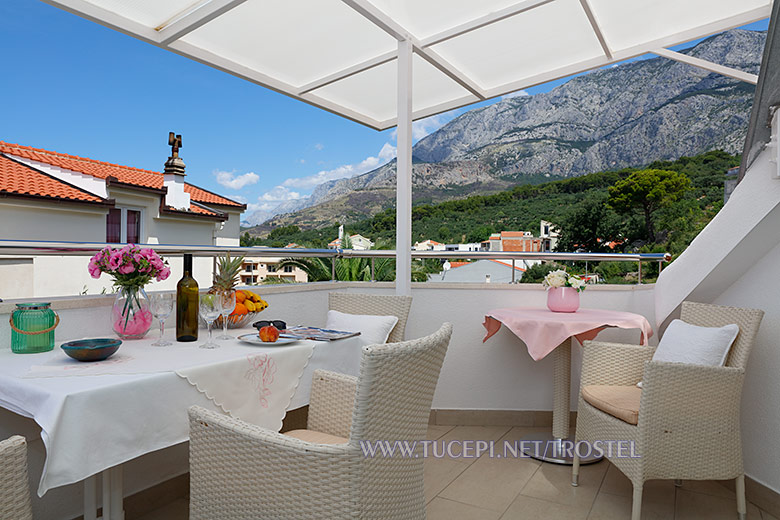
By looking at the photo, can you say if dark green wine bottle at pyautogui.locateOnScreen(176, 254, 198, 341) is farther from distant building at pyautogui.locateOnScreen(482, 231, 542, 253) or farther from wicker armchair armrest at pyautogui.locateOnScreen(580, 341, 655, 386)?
distant building at pyautogui.locateOnScreen(482, 231, 542, 253)

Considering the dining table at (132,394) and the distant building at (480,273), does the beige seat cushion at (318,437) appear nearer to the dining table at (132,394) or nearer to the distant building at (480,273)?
the dining table at (132,394)

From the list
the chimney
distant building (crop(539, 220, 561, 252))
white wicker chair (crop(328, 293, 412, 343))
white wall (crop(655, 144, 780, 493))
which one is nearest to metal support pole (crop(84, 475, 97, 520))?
white wicker chair (crop(328, 293, 412, 343))

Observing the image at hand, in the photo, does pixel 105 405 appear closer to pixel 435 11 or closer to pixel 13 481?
pixel 13 481

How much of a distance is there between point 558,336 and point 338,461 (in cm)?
167

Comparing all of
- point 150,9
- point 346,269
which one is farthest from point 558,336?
point 346,269

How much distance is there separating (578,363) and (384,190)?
64.9 feet

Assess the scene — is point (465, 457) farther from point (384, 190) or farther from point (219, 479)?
point (384, 190)

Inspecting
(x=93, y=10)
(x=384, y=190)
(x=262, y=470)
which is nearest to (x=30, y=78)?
(x=384, y=190)

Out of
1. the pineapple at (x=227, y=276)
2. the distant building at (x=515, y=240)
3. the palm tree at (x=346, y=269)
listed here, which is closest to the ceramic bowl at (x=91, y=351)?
the pineapple at (x=227, y=276)

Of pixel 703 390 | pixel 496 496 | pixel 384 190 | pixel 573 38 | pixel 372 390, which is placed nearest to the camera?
pixel 372 390

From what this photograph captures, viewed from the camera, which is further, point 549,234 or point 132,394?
point 549,234

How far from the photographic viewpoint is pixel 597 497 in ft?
7.20

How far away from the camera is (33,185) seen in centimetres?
1055

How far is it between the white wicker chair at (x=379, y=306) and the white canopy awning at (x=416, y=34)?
56.5 inches
